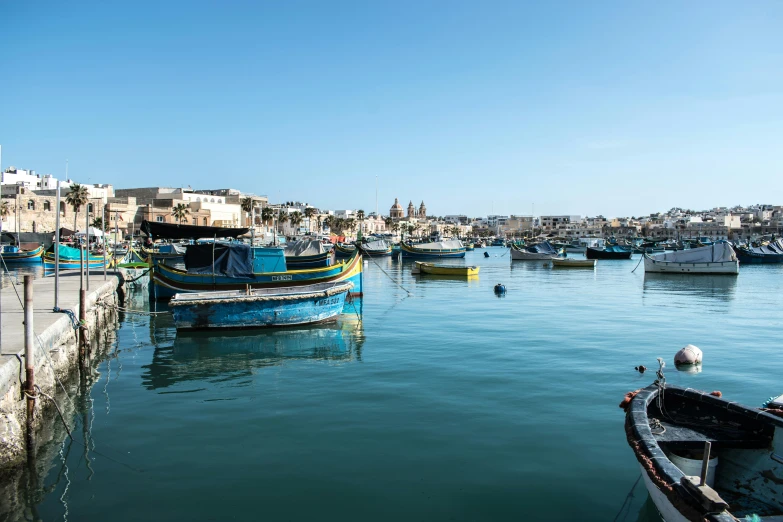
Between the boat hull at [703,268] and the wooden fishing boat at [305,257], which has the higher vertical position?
the wooden fishing boat at [305,257]

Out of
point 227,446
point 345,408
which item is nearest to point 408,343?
point 345,408

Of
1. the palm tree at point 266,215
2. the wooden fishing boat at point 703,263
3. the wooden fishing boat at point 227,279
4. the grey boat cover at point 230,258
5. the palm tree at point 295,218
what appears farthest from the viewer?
the palm tree at point 295,218

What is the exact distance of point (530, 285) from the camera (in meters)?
42.3

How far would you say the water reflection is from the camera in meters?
37.1

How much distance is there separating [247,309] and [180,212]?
69.2m

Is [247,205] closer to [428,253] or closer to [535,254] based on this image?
[428,253]

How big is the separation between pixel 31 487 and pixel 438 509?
18.8ft

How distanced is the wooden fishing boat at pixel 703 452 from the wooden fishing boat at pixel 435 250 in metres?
71.4

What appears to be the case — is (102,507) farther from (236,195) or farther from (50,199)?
(236,195)

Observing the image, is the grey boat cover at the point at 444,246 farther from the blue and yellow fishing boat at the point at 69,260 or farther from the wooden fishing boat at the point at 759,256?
the blue and yellow fishing boat at the point at 69,260

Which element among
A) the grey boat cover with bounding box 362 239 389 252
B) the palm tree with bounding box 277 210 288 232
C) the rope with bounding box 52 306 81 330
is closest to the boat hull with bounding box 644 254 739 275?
the grey boat cover with bounding box 362 239 389 252

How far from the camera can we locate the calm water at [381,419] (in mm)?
7629

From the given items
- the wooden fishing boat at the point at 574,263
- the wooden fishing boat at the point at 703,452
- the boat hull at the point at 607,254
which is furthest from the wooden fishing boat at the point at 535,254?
the wooden fishing boat at the point at 703,452

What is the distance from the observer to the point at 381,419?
10781mm
